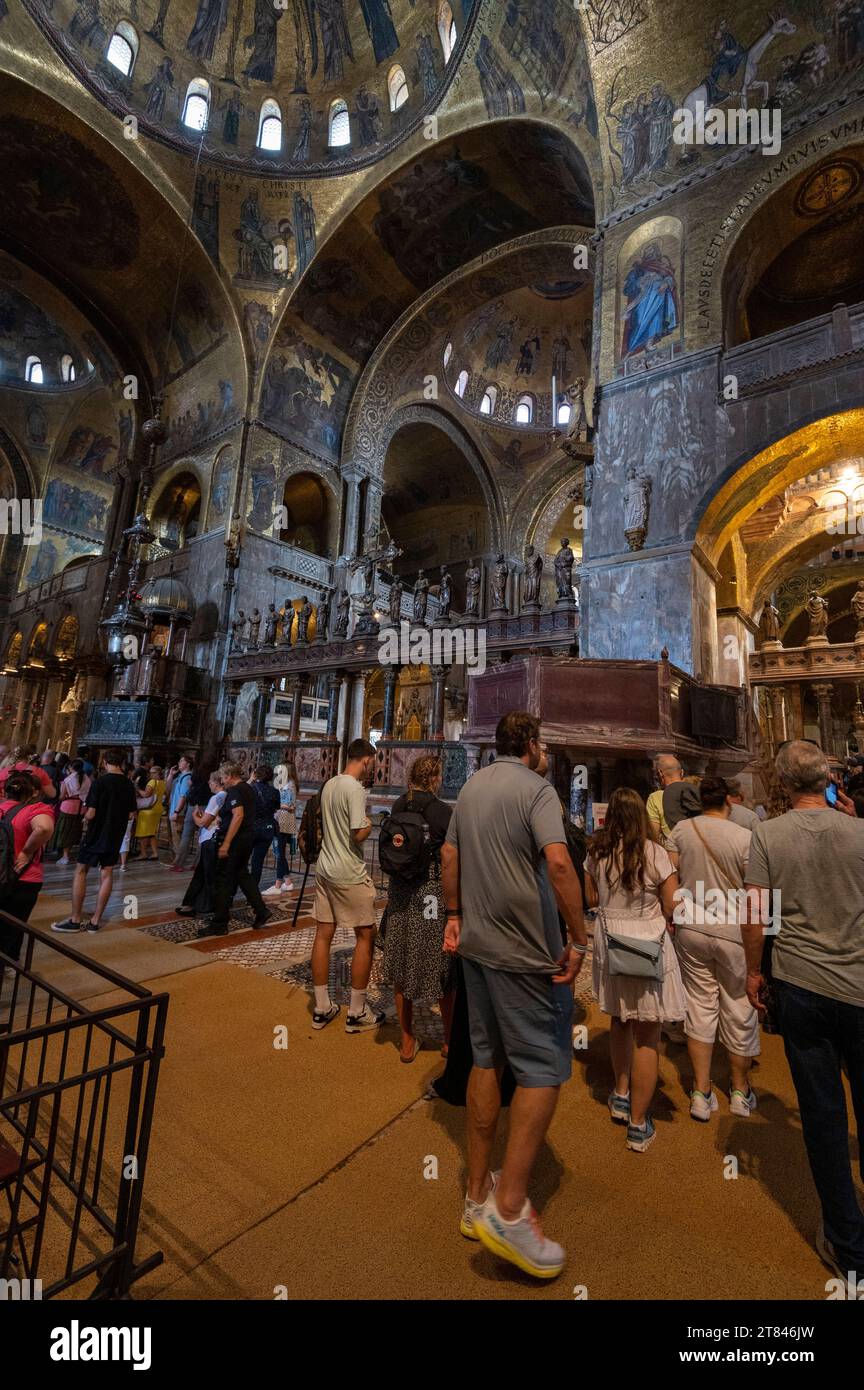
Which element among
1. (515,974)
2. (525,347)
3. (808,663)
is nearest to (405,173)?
(525,347)

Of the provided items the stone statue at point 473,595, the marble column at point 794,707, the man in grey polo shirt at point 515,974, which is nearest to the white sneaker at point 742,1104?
the man in grey polo shirt at point 515,974

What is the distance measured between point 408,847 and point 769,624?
53.9 ft

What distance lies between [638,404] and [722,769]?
7.55 metres

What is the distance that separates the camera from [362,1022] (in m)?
3.99

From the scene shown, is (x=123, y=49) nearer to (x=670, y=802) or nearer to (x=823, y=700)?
(x=670, y=802)

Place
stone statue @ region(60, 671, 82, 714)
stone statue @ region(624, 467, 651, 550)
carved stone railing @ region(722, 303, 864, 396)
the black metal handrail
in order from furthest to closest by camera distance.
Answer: stone statue @ region(60, 671, 82, 714) → stone statue @ region(624, 467, 651, 550) → carved stone railing @ region(722, 303, 864, 396) → the black metal handrail

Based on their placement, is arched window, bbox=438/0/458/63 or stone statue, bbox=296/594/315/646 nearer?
stone statue, bbox=296/594/315/646

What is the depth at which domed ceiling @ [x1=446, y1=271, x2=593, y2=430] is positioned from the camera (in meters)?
23.0

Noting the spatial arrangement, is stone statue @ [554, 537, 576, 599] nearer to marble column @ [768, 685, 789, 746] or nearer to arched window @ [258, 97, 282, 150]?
marble column @ [768, 685, 789, 746]

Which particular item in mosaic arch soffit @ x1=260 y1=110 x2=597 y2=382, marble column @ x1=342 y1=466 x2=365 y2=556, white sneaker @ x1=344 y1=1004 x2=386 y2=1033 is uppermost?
mosaic arch soffit @ x1=260 y1=110 x2=597 y2=382

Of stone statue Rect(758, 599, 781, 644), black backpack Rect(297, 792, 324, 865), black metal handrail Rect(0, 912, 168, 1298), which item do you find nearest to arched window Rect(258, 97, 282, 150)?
stone statue Rect(758, 599, 781, 644)

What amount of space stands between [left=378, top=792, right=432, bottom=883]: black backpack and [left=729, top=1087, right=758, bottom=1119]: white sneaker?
6.75ft

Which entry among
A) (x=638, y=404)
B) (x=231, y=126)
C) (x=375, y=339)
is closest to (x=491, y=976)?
(x=638, y=404)

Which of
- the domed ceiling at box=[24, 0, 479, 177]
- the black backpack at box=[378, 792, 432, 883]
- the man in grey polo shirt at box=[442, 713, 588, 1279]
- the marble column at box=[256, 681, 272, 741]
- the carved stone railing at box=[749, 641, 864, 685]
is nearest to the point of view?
the man in grey polo shirt at box=[442, 713, 588, 1279]
